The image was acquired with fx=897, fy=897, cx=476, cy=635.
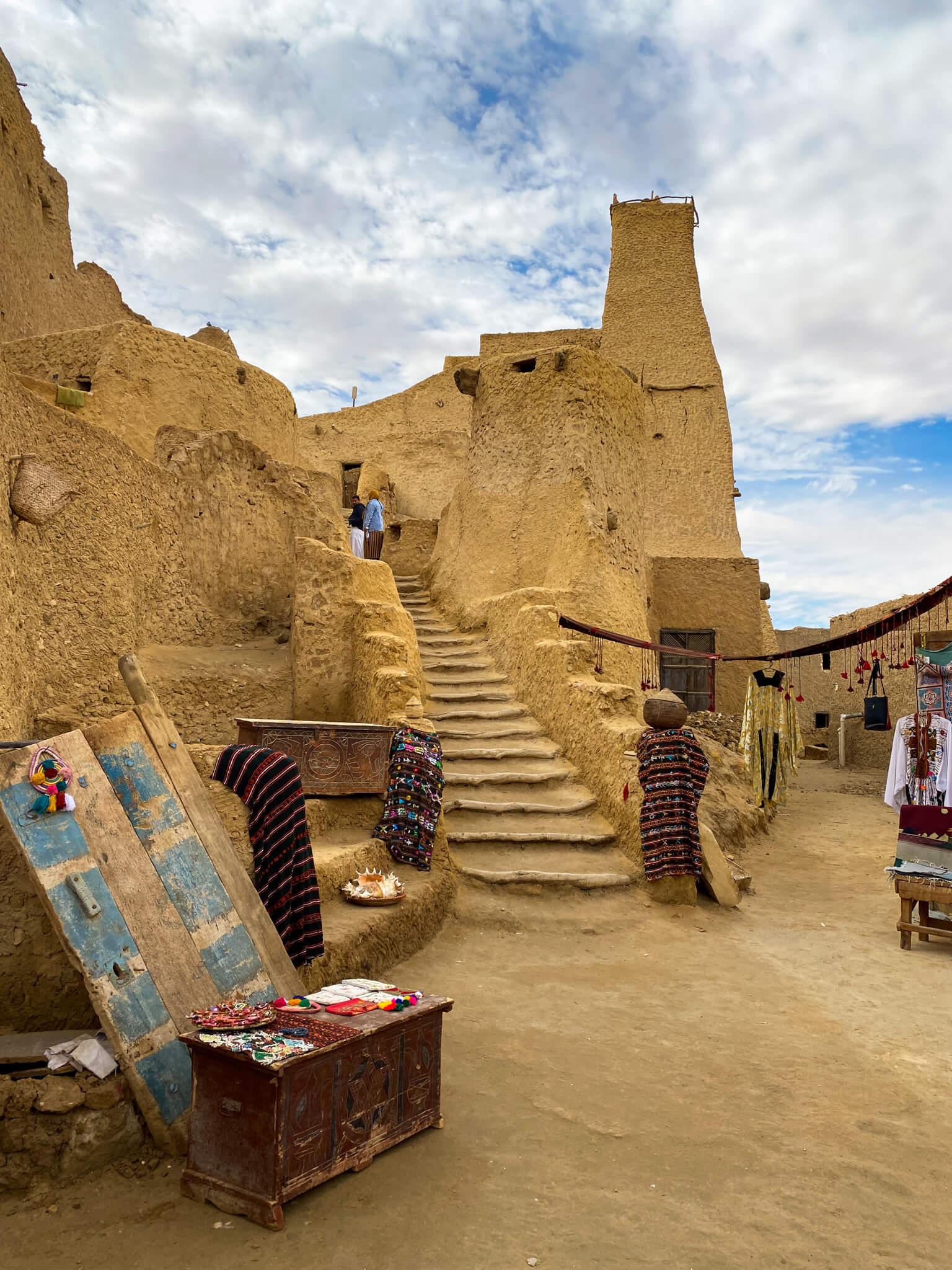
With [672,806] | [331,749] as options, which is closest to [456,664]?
[672,806]

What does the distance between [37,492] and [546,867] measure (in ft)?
14.6

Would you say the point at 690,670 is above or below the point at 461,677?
above

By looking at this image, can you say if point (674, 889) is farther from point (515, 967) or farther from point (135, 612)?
point (135, 612)

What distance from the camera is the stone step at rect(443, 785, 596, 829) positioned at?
7418mm

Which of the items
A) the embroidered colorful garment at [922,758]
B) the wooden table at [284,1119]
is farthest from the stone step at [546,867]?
the wooden table at [284,1119]

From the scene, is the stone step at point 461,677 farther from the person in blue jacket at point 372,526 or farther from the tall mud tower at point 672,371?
the tall mud tower at point 672,371

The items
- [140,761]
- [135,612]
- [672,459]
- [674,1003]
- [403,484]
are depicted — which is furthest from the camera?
[403,484]

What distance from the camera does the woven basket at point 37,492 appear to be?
5691mm

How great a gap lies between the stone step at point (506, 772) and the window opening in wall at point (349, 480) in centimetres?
1395

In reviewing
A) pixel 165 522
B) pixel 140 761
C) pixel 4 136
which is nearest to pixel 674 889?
pixel 140 761

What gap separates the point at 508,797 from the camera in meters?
7.71

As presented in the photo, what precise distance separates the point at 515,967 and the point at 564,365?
772 centimetres

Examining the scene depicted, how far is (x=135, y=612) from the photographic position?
7.12 m

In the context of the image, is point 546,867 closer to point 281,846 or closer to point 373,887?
point 373,887
